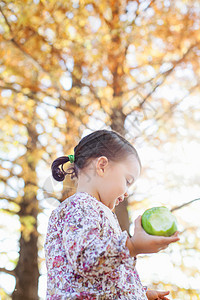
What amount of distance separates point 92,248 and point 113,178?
1.82 feet

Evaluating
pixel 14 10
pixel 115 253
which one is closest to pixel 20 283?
pixel 14 10

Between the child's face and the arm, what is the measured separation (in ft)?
1.15

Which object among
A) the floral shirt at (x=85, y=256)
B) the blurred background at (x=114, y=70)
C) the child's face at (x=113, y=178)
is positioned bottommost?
the floral shirt at (x=85, y=256)

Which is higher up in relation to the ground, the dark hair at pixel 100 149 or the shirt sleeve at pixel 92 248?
the dark hair at pixel 100 149

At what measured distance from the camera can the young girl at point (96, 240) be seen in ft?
4.89

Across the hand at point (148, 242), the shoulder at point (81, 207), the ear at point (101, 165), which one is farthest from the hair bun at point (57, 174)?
the hand at point (148, 242)

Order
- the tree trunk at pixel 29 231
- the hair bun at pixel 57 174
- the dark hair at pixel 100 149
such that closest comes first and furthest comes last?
the dark hair at pixel 100 149
the hair bun at pixel 57 174
the tree trunk at pixel 29 231

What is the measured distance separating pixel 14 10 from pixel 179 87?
2.49m

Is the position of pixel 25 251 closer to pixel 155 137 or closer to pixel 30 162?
pixel 30 162

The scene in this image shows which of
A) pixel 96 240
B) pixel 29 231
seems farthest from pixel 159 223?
pixel 29 231

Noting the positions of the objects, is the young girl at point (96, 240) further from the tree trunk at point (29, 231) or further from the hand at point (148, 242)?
the tree trunk at point (29, 231)

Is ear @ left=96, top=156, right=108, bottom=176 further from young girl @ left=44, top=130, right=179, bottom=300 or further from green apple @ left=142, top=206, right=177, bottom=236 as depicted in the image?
green apple @ left=142, top=206, right=177, bottom=236

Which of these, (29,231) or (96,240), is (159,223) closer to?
(96,240)

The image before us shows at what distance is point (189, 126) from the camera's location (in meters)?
5.07
